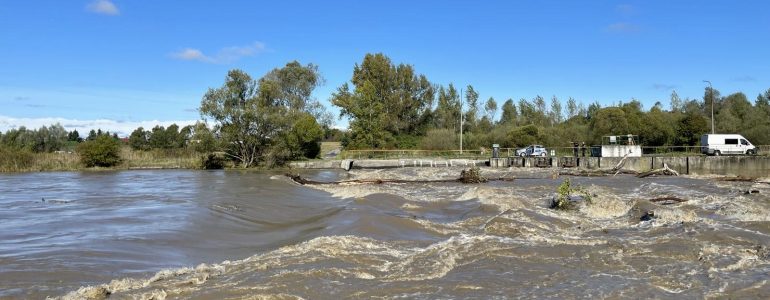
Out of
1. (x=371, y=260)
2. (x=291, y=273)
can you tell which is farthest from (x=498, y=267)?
(x=291, y=273)

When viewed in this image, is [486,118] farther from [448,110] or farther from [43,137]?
[43,137]

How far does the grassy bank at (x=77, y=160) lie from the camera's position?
48.7m

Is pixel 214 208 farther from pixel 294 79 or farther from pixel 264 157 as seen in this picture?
pixel 294 79

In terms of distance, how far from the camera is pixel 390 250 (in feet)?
35.0

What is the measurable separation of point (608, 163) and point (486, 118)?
150ft

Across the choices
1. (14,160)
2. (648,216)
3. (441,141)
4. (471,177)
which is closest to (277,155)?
(14,160)

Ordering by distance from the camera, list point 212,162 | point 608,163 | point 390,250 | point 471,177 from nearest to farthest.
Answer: point 390,250 < point 471,177 < point 608,163 < point 212,162

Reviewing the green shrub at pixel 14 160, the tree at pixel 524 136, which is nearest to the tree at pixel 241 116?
the green shrub at pixel 14 160

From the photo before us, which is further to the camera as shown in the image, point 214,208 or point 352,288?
point 214,208

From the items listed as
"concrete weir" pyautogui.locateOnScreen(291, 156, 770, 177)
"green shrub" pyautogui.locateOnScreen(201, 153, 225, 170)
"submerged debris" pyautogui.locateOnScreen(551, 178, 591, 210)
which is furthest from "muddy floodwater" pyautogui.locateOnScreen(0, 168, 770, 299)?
"green shrub" pyautogui.locateOnScreen(201, 153, 225, 170)

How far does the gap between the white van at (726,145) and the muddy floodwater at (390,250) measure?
28035 millimetres

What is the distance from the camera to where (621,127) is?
63.8 metres

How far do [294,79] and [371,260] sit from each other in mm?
68004

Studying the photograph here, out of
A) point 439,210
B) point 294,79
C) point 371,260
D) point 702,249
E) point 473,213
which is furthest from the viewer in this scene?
point 294,79
